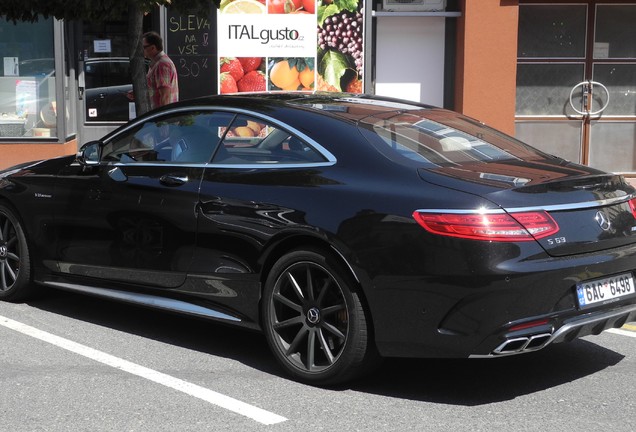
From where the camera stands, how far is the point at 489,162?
5.21m

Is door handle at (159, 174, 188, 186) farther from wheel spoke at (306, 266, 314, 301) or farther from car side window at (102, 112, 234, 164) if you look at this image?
wheel spoke at (306, 266, 314, 301)

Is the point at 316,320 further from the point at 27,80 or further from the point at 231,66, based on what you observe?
the point at 27,80

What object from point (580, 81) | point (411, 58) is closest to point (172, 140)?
point (411, 58)

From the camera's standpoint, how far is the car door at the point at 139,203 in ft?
18.5

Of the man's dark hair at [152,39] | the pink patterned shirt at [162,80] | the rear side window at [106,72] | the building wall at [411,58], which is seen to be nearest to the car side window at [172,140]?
the pink patterned shirt at [162,80]

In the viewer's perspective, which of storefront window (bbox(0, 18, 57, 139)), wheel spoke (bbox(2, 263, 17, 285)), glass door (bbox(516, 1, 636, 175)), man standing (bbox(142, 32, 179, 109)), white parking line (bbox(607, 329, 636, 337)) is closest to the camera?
white parking line (bbox(607, 329, 636, 337))

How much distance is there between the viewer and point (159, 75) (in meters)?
9.82

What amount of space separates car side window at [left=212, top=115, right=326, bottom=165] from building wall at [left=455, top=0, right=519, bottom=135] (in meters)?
7.66

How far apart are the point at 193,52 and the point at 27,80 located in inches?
86.4

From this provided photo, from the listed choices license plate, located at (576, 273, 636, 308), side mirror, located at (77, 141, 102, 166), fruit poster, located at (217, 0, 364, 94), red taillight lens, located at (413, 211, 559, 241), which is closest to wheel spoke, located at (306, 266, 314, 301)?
red taillight lens, located at (413, 211, 559, 241)

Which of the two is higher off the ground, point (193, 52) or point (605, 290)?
point (193, 52)

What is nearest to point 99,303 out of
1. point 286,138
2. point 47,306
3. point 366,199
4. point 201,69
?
point 47,306

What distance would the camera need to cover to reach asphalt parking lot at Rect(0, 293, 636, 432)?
4508 mm

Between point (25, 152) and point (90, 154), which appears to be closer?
point (90, 154)
